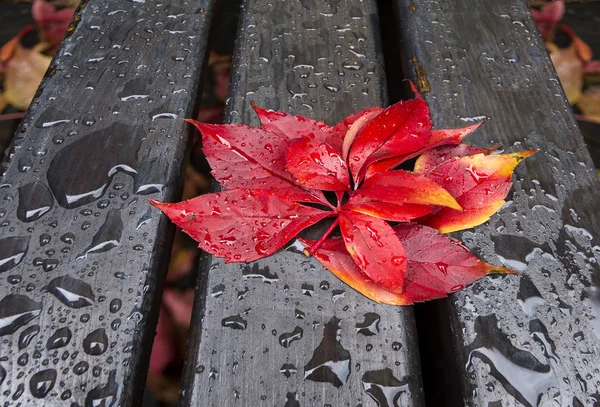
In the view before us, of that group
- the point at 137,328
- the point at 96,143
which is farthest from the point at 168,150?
the point at 137,328

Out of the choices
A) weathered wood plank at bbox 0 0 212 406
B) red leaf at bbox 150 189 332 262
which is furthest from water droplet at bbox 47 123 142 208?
red leaf at bbox 150 189 332 262

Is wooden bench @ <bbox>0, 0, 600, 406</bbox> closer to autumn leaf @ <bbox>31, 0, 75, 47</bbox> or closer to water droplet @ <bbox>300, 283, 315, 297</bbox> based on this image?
water droplet @ <bbox>300, 283, 315, 297</bbox>

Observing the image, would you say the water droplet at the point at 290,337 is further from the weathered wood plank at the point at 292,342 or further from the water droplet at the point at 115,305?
the water droplet at the point at 115,305

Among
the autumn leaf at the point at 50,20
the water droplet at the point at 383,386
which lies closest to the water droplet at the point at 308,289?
the water droplet at the point at 383,386

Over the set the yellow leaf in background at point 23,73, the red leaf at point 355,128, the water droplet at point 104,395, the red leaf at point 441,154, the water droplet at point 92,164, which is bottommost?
the yellow leaf in background at point 23,73

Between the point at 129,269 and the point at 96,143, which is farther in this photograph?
the point at 96,143

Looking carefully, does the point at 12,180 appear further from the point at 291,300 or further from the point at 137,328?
the point at 291,300
